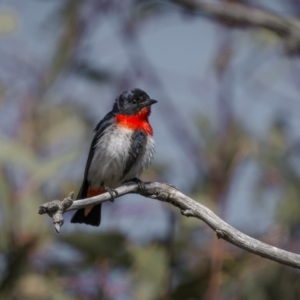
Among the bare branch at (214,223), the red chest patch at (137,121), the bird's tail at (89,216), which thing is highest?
the red chest patch at (137,121)

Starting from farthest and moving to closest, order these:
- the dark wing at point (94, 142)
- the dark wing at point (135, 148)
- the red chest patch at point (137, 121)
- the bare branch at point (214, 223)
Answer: the dark wing at point (94, 142)
the red chest patch at point (137, 121)
the dark wing at point (135, 148)
the bare branch at point (214, 223)

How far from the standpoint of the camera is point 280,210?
574 centimetres

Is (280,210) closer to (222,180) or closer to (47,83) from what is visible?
(222,180)

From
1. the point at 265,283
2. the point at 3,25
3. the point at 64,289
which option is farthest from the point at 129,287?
the point at 3,25

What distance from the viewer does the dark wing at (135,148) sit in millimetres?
4445

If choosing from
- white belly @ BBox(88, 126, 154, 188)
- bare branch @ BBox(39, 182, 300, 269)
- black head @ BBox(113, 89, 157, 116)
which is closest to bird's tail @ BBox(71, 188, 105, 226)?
white belly @ BBox(88, 126, 154, 188)

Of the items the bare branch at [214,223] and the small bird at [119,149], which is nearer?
the bare branch at [214,223]

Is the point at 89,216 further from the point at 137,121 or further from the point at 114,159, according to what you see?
the point at 137,121

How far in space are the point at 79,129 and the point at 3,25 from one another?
1050mm

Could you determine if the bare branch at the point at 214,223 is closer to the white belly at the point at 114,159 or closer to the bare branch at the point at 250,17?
the white belly at the point at 114,159

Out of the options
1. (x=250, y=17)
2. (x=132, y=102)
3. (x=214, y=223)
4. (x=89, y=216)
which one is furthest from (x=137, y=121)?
(x=250, y=17)

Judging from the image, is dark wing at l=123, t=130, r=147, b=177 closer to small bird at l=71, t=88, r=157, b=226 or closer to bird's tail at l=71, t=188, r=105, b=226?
small bird at l=71, t=88, r=157, b=226

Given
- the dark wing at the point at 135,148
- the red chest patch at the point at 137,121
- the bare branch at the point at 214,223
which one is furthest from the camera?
the red chest patch at the point at 137,121

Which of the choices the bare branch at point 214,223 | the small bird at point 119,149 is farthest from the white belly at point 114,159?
the bare branch at point 214,223
